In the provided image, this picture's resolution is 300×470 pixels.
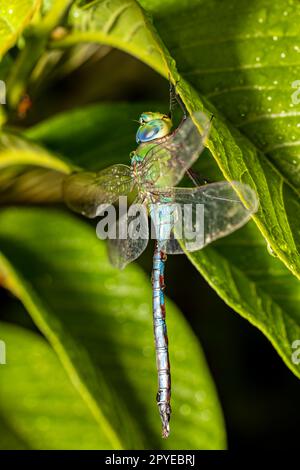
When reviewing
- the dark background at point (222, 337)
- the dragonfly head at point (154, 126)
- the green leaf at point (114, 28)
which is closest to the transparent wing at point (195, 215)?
the dragonfly head at point (154, 126)

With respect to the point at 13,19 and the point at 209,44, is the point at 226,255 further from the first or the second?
the point at 13,19

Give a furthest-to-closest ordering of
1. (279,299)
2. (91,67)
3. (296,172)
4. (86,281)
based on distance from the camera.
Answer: (91,67) < (86,281) < (279,299) < (296,172)

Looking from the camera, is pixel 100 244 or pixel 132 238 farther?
pixel 100 244

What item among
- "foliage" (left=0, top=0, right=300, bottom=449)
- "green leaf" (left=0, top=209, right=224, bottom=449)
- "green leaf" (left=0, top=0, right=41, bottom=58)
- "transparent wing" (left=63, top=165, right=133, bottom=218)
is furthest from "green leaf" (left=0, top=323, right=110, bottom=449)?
"green leaf" (left=0, top=0, right=41, bottom=58)

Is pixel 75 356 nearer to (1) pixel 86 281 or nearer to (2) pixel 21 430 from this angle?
(1) pixel 86 281

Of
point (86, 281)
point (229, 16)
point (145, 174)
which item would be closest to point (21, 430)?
point (86, 281)

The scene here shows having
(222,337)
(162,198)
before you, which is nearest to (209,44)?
(162,198)

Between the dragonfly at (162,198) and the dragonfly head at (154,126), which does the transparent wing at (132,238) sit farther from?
the dragonfly head at (154,126)
